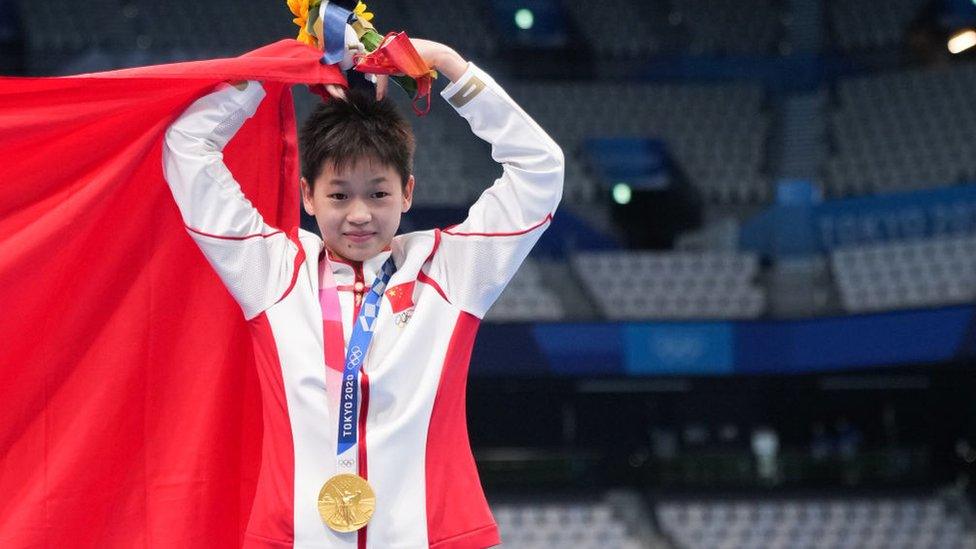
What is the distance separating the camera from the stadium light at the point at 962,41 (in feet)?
47.2

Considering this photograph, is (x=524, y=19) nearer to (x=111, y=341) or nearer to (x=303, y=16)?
(x=303, y=16)

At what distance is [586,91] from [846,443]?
5.03 meters

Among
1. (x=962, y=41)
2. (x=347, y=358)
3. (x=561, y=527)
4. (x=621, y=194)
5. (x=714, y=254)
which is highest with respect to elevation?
(x=962, y=41)

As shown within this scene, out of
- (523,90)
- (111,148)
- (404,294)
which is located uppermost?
(523,90)

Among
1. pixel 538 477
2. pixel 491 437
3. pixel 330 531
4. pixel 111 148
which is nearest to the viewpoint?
pixel 330 531

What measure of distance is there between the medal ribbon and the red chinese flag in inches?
17.1

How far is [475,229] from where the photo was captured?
2.47m

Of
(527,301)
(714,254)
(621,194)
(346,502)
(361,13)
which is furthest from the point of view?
(621,194)

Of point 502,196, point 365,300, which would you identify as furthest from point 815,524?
point 365,300

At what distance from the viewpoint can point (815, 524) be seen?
38.8 feet

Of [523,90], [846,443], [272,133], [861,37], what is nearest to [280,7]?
[523,90]

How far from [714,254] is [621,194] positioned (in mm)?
1287

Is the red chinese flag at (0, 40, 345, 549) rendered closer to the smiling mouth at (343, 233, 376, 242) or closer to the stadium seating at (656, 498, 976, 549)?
the smiling mouth at (343, 233, 376, 242)

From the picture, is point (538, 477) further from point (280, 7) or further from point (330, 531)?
point (330, 531)
